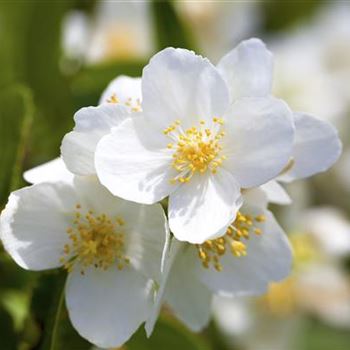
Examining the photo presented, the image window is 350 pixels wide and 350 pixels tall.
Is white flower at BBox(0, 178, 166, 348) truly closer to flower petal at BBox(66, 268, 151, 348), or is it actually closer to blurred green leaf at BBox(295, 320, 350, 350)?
flower petal at BBox(66, 268, 151, 348)

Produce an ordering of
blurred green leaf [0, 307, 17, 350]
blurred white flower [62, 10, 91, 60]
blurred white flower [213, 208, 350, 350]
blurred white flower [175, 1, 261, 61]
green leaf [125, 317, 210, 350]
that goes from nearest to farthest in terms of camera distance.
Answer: blurred green leaf [0, 307, 17, 350] → green leaf [125, 317, 210, 350] → blurred white flower [62, 10, 91, 60] → blurred white flower [213, 208, 350, 350] → blurred white flower [175, 1, 261, 61]

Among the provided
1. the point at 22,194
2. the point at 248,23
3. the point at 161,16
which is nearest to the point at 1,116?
the point at 22,194

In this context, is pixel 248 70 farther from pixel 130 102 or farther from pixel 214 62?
pixel 214 62

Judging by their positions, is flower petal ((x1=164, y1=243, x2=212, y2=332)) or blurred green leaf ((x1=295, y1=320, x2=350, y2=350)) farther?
blurred green leaf ((x1=295, y1=320, x2=350, y2=350))

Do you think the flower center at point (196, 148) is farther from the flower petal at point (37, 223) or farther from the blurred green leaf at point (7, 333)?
the blurred green leaf at point (7, 333)

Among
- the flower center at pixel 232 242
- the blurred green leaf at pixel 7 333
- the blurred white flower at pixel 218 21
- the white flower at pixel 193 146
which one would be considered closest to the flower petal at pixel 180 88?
the white flower at pixel 193 146

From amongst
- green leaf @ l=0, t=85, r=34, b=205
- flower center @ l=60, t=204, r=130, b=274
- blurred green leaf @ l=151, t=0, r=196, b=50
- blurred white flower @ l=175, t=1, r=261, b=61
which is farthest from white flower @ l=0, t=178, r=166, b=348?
blurred white flower @ l=175, t=1, r=261, b=61
